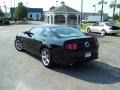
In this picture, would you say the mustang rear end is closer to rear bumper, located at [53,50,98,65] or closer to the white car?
rear bumper, located at [53,50,98,65]

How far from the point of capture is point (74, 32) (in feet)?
31.1

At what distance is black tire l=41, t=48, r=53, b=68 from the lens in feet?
28.6

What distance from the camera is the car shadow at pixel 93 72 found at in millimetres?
7426

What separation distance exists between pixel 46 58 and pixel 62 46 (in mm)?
1084

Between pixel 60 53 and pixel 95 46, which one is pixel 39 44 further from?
pixel 95 46

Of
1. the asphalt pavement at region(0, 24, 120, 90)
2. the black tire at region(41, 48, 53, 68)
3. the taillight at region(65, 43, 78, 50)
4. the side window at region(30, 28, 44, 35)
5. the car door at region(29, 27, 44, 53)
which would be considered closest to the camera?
the asphalt pavement at region(0, 24, 120, 90)

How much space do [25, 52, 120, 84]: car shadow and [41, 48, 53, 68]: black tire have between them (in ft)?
0.73

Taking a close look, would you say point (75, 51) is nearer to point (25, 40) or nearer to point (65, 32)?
point (65, 32)

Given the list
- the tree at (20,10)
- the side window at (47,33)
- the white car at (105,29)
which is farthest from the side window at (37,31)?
the tree at (20,10)

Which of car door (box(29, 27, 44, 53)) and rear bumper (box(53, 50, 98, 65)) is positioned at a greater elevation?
car door (box(29, 27, 44, 53))

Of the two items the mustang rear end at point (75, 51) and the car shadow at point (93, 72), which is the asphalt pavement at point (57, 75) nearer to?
the car shadow at point (93, 72)

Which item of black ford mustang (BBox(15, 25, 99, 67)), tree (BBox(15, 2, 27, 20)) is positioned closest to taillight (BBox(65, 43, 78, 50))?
black ford mustang (BBox(15, 25, 99, 67))

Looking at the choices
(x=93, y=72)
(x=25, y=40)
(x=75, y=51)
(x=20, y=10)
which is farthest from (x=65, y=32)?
(x=20, y=10)

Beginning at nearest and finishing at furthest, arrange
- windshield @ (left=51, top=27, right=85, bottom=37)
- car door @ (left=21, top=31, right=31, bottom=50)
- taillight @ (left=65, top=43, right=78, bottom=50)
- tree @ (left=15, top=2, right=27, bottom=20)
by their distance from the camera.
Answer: taillight @ (left=65, top=43, right=78, bottom=50) → windshield @ (left=51, top=27, right=85, bottom=37) → car door @ (left=21, top=31, right=31, bottom=50) → tree @ (left=15, top=2, right=27, bottom=20)
